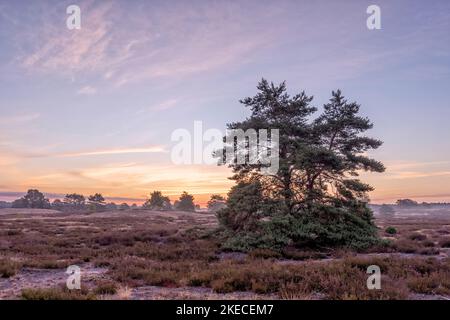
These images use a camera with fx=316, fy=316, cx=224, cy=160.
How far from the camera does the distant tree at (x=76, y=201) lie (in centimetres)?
14150

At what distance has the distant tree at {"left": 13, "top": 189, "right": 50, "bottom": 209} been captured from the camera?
5084 inches

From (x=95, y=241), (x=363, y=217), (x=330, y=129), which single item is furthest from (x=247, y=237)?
(x=95, y=241)

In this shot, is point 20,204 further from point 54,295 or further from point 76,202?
point 54,295

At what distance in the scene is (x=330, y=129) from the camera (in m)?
20.9

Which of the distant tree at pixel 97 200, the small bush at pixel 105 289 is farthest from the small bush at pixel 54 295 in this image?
the distant tree at pixel 97 200

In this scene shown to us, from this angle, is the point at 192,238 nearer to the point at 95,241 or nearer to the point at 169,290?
the point at 95,241

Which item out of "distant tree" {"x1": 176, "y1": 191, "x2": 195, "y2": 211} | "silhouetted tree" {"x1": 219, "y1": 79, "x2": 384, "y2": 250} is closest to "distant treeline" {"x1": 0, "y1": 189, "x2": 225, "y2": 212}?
"distant tree" {"x1": 176, "y1": 191, "x2": 195, "y2": 211}

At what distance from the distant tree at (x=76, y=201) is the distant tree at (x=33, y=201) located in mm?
9780

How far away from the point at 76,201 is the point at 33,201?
1742 centimetres

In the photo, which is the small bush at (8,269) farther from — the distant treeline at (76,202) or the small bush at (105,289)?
the distant treeline at (76,202)

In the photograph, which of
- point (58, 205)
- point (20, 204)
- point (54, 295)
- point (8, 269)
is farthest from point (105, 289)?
point (58, 205)

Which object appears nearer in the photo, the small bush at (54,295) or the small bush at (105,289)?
the small bush at (54,295)

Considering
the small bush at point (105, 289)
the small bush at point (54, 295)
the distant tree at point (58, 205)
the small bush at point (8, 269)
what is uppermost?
the small bush at point (54, 295)
